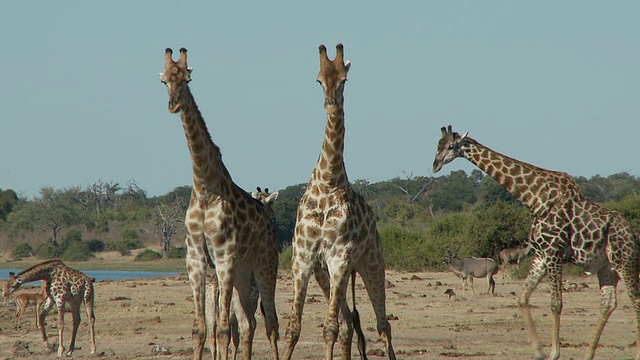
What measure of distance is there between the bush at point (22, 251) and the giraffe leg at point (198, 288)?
46.4 m

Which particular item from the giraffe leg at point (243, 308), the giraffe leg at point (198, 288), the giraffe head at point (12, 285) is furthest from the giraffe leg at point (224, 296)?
the giraffe head at point (12, 285)

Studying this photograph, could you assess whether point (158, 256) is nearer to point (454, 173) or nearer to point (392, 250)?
point (392, 250)

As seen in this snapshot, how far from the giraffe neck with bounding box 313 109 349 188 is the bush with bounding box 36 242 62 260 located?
142 feet

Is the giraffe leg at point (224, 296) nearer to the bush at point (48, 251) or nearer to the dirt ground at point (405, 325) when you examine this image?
the dirt ground at point (405, 325)

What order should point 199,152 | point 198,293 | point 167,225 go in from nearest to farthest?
point 198,293 < point 199,152 < point 167,225

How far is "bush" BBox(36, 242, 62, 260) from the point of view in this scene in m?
51.2

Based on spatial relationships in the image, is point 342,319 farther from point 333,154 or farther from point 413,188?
point 413,188

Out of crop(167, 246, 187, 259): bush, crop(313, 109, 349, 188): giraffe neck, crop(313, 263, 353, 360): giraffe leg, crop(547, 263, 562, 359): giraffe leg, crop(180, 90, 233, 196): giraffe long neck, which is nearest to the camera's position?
crop(313, 109, 349, 188): giraffe neck

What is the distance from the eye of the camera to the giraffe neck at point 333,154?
9672mm

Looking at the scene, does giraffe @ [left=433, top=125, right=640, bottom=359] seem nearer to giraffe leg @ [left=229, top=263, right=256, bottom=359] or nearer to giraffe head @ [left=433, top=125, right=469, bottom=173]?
giraffe head @ [left=433, top=125, right=469, bottom=173]

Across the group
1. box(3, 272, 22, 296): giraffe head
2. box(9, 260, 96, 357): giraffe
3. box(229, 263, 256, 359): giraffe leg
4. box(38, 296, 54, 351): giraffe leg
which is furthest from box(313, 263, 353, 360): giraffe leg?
box(3, 272, 22, 296): giraffe head

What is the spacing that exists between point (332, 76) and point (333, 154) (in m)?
0.80

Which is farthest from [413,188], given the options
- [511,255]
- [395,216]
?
[511,255]

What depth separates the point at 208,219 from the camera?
32.8 feet
